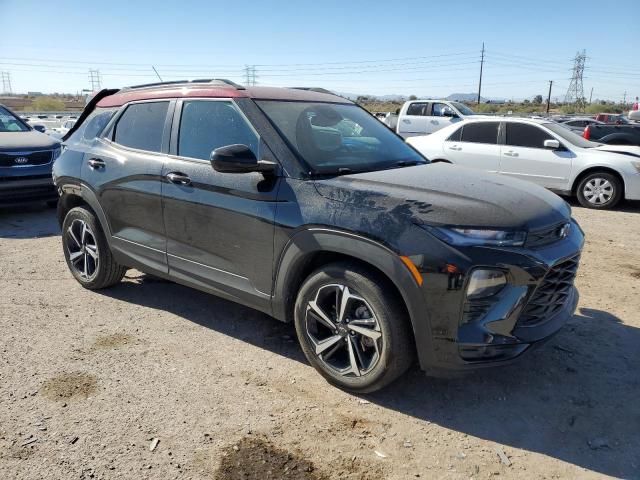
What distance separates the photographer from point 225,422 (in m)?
2.95

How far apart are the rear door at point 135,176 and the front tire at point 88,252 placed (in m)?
0.28

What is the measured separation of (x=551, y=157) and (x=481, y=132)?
1.37m

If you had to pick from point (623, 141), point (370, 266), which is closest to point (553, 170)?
point (623, 141)

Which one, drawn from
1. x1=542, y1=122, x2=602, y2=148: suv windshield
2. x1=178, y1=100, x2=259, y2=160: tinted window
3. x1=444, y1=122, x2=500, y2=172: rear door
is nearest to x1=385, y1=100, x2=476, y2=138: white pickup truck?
x1=444, y1=122, x2=500, y2=172: rear door

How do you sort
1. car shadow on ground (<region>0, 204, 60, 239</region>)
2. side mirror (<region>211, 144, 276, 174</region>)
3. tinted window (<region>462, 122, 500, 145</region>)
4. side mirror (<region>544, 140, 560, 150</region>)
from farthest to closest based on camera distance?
tinted window (<region>462, 122, 500, 145</region>) < side mirror (<region>544, 140, 560, 150</region>) < car shadow on ground (<region>0, 204, 60, 239</region>) < side mirror (<region>211, 144, 276, 174</region>)

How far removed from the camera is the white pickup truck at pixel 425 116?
17.0 metres

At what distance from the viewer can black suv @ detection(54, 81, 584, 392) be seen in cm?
275

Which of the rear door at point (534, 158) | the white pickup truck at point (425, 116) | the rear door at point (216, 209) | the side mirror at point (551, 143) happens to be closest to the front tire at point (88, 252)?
the rear door at point (216, 209)

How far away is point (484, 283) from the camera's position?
8.86 ft

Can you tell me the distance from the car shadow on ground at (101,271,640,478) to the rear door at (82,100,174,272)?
0.78 meters

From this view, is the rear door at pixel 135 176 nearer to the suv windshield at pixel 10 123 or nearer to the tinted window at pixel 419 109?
the suv windshield at pixel 10 123

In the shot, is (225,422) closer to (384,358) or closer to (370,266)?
(384,358)

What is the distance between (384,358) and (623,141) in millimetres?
12679

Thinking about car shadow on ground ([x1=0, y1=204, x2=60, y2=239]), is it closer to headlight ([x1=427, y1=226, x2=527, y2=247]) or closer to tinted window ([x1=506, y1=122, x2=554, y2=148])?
headlight ([x1=427, y1=226, x2=527, y2=247])
